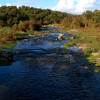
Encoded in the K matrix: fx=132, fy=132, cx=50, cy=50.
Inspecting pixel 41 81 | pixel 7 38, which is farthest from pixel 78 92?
pixel 7 38

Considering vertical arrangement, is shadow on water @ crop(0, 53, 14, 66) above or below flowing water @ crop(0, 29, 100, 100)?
above

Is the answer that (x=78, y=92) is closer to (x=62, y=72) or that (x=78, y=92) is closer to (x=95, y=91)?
(x=95, y=91)

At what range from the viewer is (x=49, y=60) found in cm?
1836

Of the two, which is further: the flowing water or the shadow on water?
the shadow on water

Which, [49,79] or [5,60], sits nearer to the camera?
[49,79]

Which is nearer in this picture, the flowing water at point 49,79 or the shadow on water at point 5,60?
the flowing water at point 49,79

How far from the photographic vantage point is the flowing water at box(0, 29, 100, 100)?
10.2 metres

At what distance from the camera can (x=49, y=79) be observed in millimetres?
12750

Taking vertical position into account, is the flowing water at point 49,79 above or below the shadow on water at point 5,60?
below

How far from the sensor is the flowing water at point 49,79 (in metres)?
10.2

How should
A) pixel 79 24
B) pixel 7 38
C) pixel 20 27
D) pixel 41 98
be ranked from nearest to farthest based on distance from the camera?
1. pixel 41 98
2. pixel 7 38
3. pixel 20 27
4. pixel 79 24

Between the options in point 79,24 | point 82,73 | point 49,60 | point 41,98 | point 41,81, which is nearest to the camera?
point 41,98

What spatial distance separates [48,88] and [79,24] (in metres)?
47.2

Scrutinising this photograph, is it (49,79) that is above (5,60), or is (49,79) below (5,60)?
below
